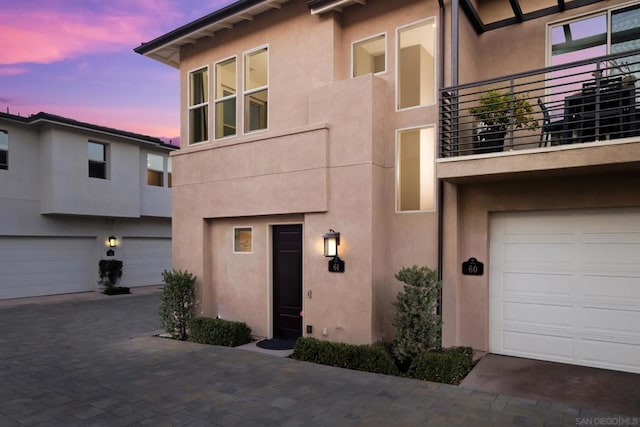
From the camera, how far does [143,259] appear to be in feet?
59.3

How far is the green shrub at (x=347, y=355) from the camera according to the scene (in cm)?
600

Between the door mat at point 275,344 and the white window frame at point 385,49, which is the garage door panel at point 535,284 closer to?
the door mat at point 275,344

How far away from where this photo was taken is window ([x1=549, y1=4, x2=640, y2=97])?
6223mm

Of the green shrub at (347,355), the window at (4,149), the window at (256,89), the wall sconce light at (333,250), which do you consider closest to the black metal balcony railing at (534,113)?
the wall sconce light at (333,250)

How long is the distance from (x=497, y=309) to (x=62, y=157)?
49.6ft

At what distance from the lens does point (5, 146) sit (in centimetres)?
1422

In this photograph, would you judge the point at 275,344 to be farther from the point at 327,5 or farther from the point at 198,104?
the point at 327,5

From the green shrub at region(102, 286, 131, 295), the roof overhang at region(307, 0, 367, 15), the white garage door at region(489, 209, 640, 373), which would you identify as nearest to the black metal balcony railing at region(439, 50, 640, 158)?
the white garage door at region(489, 209, 640, 373)

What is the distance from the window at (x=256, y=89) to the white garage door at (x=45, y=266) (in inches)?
439

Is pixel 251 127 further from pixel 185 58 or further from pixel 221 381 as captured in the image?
pixel 221 381

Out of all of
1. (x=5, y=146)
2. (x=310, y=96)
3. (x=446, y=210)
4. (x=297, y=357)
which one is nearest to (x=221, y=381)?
(x=297, y=357)

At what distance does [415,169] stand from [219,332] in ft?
15.8

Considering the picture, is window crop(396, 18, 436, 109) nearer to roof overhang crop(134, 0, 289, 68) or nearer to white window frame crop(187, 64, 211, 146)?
roof overhang crop(134, 0, 289, 68)

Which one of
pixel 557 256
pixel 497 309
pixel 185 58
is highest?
pixel 185 58
